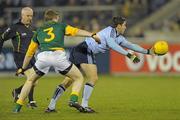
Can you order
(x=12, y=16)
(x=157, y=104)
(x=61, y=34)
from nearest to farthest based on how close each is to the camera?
1. (x=61, y=34)
2. (x=157, y=104)
3. (x=12, y=16)

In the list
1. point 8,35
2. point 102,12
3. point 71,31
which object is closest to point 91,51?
point 71,31

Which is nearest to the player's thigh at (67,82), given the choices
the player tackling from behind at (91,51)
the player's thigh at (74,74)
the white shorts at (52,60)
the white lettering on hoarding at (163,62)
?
the player tackling from behind at (91,51)

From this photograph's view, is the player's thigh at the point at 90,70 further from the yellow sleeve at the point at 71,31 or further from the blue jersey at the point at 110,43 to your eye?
the yellow sleeve at the point at 71,31

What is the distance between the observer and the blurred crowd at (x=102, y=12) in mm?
34469

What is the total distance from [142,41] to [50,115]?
17.0m

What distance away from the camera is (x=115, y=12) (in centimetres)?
3534

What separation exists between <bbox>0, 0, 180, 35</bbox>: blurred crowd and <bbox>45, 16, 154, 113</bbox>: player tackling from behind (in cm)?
1748

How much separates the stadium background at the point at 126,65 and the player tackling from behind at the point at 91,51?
19.2 inches

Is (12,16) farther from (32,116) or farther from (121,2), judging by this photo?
(32,116)

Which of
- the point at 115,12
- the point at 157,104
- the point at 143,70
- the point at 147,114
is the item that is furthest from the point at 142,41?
the point at 147,114

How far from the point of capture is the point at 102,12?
35.2 m

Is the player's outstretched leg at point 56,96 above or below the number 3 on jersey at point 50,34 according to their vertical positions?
below

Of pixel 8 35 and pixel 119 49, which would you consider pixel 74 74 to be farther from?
pixel 8 35

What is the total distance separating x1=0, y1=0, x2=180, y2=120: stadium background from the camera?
53.9ft
